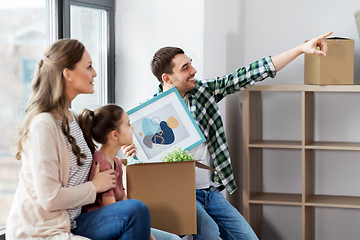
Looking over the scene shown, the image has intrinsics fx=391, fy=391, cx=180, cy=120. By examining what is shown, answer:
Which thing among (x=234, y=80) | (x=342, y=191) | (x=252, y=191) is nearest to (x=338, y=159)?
(x=342, y=191)

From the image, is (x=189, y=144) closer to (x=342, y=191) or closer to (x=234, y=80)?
(x=234, y=80)

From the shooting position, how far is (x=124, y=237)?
123 centimetres

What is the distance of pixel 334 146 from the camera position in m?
2.35

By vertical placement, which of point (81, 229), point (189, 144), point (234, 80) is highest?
point (234, 80)

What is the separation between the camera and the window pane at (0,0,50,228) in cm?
163

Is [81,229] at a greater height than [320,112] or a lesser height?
lesser

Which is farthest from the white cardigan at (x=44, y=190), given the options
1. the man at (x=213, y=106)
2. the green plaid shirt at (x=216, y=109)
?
the green plaid shirt at (x=216, y=109)

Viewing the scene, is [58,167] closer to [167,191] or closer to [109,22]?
[167,191]

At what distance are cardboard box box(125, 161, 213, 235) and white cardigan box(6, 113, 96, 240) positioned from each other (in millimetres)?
265

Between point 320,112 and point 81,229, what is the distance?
1.92 m

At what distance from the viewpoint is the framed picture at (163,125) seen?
5.53 feet

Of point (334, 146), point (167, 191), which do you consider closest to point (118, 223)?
point (167, 191)

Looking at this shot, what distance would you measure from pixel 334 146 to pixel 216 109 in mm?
834

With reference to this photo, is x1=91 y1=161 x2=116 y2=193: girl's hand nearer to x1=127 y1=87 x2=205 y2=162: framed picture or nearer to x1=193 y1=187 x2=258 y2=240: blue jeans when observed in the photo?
x1=127 y1=87 x2=205 y2=162: framed picture
